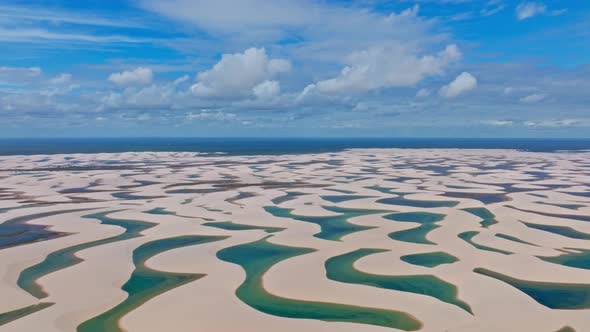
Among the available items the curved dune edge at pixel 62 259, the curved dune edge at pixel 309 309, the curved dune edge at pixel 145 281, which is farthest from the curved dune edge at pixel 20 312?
the curved dune edge at pixel 309 309

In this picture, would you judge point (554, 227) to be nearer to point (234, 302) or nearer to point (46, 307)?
point (234, 302)

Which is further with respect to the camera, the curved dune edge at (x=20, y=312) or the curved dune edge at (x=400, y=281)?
the curved dune edge at (x=400, y=281)

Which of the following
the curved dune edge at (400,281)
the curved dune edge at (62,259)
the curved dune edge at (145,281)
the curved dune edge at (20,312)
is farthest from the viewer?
the curved dune edge at (62,259)

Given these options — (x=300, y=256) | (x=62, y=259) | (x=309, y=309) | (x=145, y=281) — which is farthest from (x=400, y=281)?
(x=62, y=259)

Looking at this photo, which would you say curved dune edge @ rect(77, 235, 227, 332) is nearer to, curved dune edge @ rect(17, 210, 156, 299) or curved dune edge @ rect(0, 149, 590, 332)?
curved dune edge @ rect(0, 149, 590, 332)

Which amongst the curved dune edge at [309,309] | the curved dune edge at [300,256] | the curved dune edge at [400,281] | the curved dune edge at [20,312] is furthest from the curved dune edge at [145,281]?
the curved dune edge at [400,281]

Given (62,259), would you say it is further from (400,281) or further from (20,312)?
(400,281)

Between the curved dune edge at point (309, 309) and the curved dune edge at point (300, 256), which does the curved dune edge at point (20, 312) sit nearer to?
the curved dune edge at point (300, 256)

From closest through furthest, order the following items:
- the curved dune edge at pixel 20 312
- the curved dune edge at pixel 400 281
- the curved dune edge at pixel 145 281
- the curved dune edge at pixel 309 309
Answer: the curved dune edge at pixel 20 312, the curved dune edge at pixel 145 281, the curved dune edge at pixel 309 309, the curved dune edge at pixel 400 281

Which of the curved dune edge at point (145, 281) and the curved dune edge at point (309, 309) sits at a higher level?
the curved dune edge at point (145, 281)

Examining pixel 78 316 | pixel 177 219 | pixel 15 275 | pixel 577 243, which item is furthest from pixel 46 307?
pixel 577 243

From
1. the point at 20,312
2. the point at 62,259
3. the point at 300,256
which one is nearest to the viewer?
the point at 20,312
